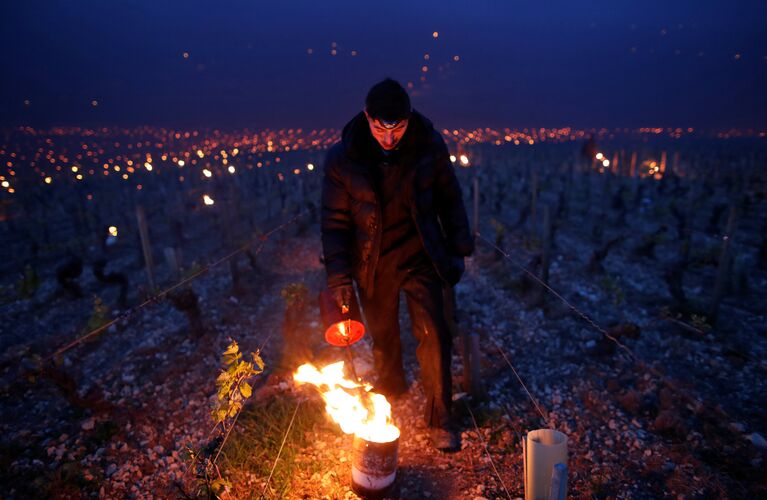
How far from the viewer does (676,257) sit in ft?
34.0

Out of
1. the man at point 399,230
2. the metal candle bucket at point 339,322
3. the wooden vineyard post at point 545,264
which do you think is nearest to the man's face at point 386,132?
the man at point 399,230

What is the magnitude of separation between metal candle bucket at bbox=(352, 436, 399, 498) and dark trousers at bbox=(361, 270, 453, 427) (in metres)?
0.74

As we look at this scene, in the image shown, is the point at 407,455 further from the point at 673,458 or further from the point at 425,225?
the point at 673,458

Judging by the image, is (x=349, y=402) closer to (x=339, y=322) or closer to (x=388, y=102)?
(x=339, y=322)

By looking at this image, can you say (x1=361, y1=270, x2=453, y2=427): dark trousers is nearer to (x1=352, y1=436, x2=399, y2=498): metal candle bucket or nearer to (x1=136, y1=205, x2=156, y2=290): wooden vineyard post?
(x1=352, y1=436, x2=399, y2=498): metal candle bucket

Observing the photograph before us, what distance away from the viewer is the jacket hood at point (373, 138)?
10.3ft

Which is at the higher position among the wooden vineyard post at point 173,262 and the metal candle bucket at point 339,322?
the metal candle bucket at point 339,322

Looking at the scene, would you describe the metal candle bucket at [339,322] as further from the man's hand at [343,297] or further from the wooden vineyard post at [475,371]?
the wooden vineyard post at [475,371]

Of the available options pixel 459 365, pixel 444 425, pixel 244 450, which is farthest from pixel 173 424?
pixel 459 365

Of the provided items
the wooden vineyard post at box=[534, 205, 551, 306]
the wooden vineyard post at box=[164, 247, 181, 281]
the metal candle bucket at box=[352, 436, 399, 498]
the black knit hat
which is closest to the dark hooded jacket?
the black knit hat

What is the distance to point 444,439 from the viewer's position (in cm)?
349

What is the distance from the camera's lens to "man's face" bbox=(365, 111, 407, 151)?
115 inches

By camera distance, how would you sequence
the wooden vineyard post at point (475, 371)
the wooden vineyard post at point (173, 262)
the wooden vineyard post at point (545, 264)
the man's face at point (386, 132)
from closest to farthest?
the man's face at point (386, 132)
the wooden vineyard post at point (475, 371)
the wooden vineyard post at point (545, 264)
the wooden vineyard post at point (173, 262)

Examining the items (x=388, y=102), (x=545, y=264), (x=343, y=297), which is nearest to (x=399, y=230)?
(x=343, y=297)
